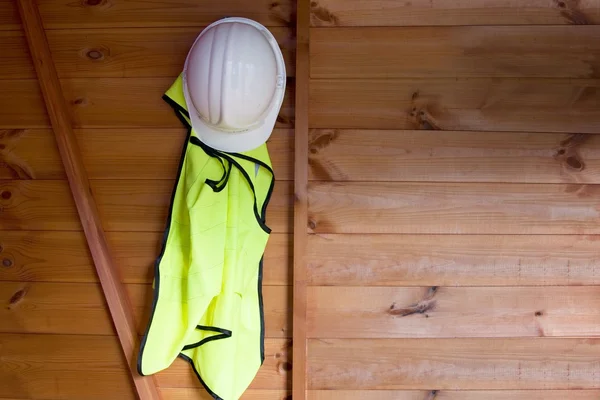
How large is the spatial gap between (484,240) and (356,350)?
52 centimetres

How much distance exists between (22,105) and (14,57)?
0.14 metres

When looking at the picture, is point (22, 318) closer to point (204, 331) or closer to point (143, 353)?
point (143, 353)

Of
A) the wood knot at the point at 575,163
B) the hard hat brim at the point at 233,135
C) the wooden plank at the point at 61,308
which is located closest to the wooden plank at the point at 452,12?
the hard hat brim at the point at 233,135

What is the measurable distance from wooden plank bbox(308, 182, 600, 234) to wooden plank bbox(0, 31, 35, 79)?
943mm

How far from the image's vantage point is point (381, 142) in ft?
4.63

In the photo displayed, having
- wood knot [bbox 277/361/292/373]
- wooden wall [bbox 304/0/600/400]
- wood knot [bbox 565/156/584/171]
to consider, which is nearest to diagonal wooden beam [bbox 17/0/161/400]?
wood knot [bbox 277/361/292/373]

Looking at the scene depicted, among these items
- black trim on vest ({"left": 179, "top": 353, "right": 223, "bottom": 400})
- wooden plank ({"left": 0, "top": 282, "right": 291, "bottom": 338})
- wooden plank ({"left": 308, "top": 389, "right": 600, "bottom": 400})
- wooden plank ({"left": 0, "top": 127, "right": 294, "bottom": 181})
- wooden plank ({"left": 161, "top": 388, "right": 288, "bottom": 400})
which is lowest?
wooden plank ({"left": 161, "top": 388, "right": 288, "bottom": 400})

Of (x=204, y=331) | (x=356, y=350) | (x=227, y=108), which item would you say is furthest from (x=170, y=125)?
(x=356, y=350)

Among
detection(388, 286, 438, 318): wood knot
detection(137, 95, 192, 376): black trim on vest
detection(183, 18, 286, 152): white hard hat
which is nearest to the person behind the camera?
detection(183, 18, 286, 152): white hard hat

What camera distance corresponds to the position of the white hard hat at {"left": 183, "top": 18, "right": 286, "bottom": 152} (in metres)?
1.24

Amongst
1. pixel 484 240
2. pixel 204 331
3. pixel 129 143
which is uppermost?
pixel 129 143

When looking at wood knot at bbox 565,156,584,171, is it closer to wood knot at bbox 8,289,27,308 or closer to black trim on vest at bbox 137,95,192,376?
black trim on vest at bbox 137,95,192,376

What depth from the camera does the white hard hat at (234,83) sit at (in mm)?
1242

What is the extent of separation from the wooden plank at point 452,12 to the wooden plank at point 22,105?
0.87m
